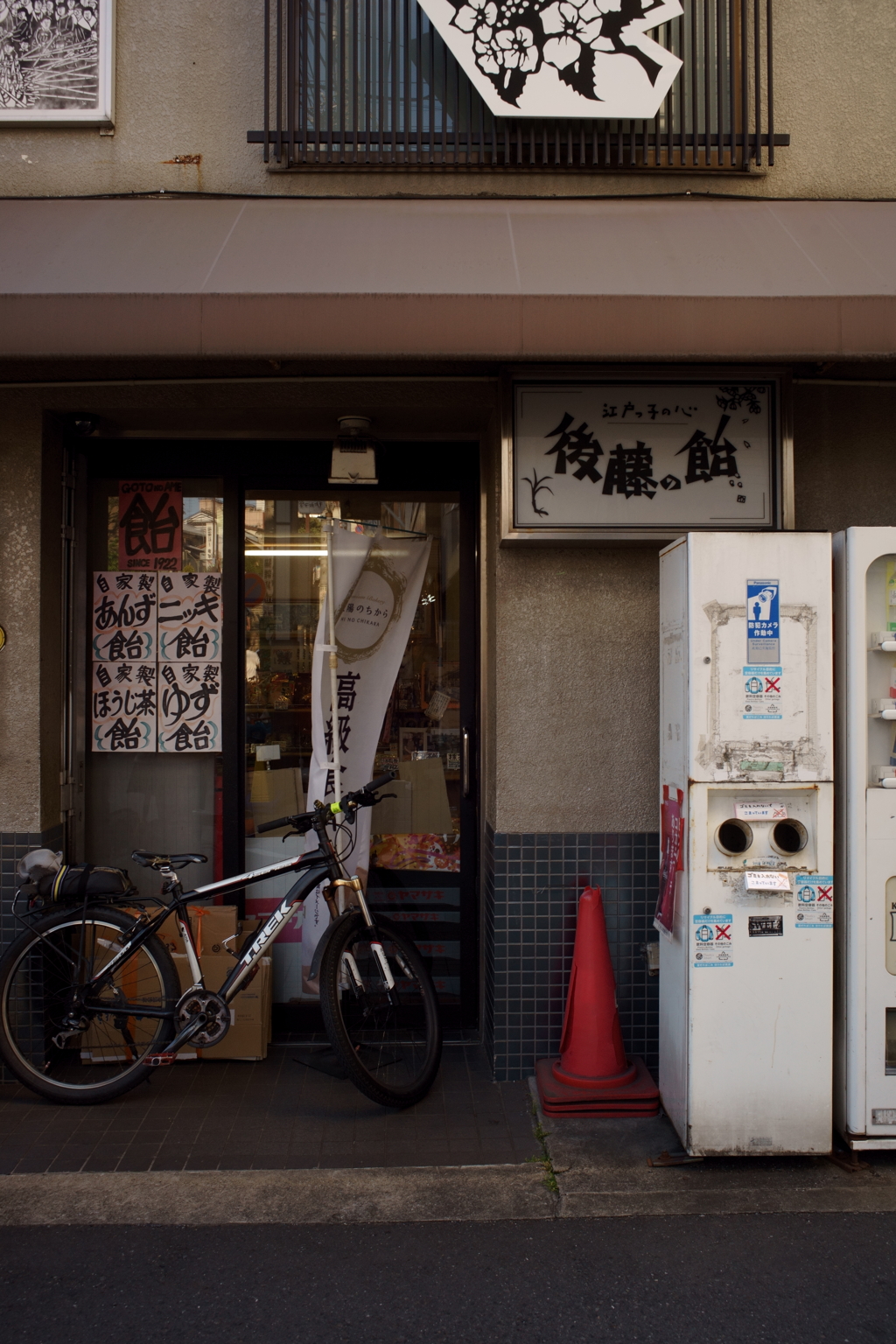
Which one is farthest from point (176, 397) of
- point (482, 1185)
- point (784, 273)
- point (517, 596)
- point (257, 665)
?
point (482, 1185)

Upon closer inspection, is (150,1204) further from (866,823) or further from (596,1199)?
(866,823)

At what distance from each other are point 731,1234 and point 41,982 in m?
3.35

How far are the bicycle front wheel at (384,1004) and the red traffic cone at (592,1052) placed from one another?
592 mm

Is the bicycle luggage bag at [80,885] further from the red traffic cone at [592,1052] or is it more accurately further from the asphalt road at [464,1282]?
the red traffic cone at [592,1052]

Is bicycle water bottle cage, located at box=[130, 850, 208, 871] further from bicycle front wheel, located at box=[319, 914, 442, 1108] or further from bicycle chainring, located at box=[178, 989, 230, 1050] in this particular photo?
bicycle front wheel, located at box=[319, 914, 442, 1108]

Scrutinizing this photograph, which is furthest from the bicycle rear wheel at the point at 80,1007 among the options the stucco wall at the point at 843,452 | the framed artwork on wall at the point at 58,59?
the framed artwork on wall at the point at 58,59

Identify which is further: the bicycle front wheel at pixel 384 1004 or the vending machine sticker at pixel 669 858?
the bicycle front wheel at pixel 384 1004

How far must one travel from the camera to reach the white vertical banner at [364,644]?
5199 millimetres

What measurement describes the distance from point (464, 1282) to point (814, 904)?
193 cm

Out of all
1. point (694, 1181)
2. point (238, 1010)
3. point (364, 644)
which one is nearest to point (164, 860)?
point (238, 1010)

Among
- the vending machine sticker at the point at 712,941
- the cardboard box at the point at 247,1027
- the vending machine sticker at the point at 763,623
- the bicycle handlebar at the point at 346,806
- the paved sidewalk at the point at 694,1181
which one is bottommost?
the paved sidewalk at the point at 694,1181

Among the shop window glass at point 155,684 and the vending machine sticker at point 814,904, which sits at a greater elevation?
the shop window glass at point 155,684

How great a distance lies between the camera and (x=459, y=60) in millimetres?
4586

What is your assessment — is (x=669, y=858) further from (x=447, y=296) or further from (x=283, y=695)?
(x=447, y=296)
